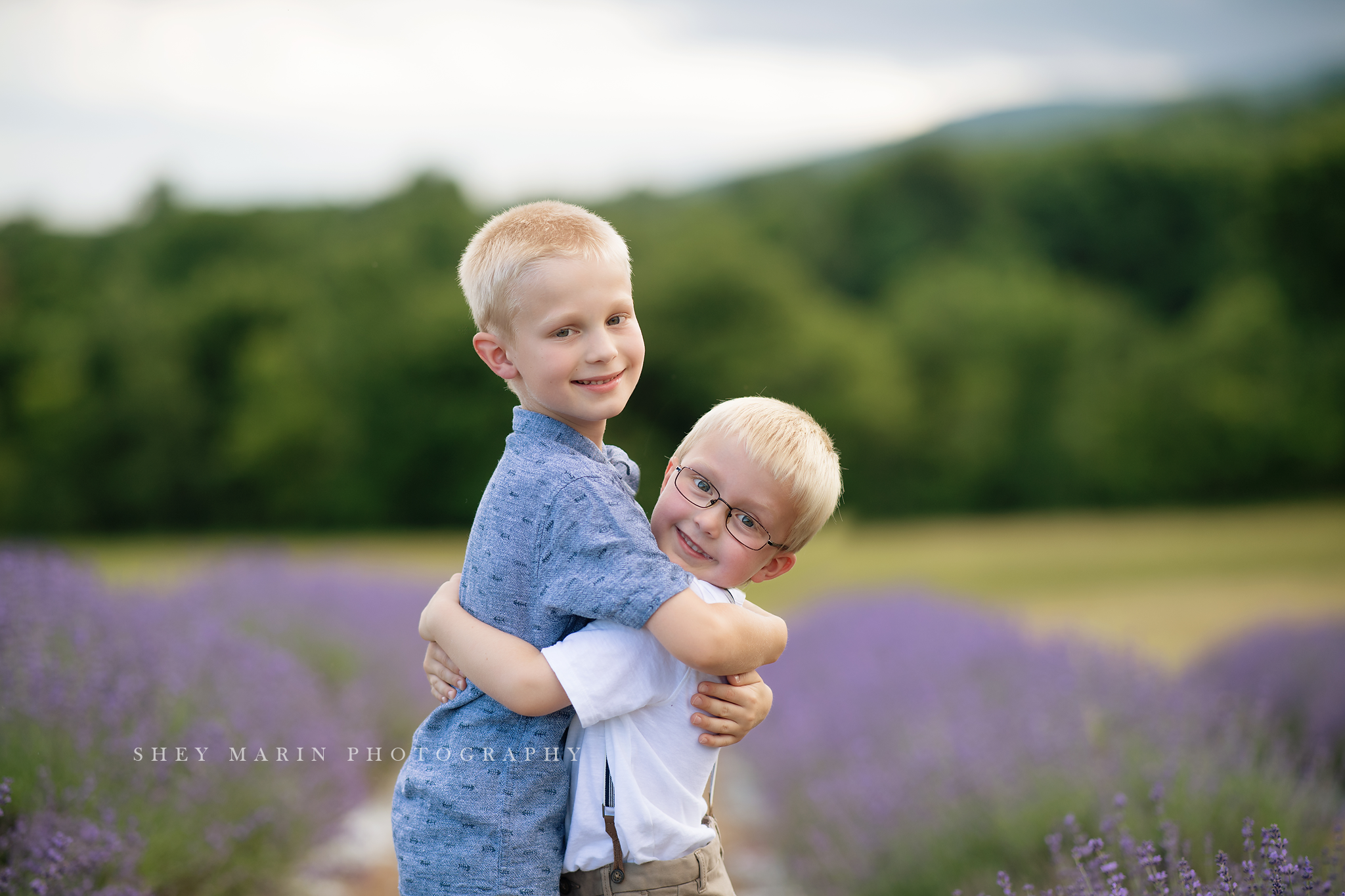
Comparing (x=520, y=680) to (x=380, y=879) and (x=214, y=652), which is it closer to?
(x=214, y=652)

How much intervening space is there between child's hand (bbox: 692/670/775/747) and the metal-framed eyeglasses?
228 mm

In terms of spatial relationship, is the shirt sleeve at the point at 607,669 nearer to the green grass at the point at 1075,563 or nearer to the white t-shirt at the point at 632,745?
the white t-shirt at the point at 632,745

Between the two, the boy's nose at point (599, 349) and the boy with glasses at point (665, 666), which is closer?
the boy with glasses at point (665, 666)

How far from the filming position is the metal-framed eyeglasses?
1748 millimetres

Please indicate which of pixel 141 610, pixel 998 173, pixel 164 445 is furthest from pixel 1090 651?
pixel 998 173

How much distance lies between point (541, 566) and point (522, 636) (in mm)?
131

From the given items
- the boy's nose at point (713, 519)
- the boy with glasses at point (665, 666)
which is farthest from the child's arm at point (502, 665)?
the boy's nose at point (713, 519)

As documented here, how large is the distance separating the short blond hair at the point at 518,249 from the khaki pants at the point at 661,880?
0.93 meters

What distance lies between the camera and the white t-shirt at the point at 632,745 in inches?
60.7

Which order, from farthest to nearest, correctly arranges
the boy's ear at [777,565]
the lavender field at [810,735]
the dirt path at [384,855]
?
the dirt path at [384,855] < the lavender field at [810,735] < the boy's ear at [777,565]

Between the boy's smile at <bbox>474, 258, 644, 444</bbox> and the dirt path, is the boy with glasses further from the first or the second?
the dirt path

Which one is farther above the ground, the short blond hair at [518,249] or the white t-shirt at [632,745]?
the short blond hair at [518,249]

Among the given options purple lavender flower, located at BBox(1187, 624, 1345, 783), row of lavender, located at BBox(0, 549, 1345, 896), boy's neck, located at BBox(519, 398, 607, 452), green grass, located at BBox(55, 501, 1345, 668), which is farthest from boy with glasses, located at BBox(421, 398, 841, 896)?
green grass, located at BBox(55, 501, 1345, 668)

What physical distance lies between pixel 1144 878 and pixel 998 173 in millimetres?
32800
